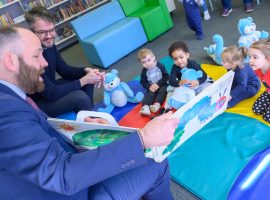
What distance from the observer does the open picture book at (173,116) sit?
1.03 meters

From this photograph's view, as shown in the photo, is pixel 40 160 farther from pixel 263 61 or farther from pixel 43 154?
pixel 263 61

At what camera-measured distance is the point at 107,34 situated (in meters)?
3.26

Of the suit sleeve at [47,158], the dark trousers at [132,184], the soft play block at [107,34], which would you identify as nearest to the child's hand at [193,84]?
the dark trousers at [132,184]

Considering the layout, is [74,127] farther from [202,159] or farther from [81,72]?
[81,72]

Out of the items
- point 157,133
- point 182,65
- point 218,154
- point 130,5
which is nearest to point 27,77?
point 157,133

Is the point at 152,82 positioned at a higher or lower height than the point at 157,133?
lower

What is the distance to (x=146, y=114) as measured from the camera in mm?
2008

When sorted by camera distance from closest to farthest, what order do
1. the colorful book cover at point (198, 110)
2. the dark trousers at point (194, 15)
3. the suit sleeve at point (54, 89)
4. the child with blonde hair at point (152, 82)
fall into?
the colorful book cover at point (198, 110)
the suit sleeve at point (54, 89)
the child with blonde hair at point (152, 82)
the dark trousers at point (194, 15)

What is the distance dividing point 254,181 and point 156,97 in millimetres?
993

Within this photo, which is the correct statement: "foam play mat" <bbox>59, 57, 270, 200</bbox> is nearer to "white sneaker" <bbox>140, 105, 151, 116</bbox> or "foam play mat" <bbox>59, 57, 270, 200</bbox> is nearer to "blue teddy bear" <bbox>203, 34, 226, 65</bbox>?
"white sneaker" <bbox>140, 105, 151, 116</bbox>

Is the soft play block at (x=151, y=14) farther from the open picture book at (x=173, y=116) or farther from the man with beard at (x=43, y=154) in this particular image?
the man with beard at (x=43, y=154)

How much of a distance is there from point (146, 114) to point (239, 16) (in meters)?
2.12

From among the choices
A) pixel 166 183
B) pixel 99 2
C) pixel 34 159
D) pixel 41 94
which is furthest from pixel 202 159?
pixel 99 2

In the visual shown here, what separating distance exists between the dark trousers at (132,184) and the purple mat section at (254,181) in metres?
0.44
